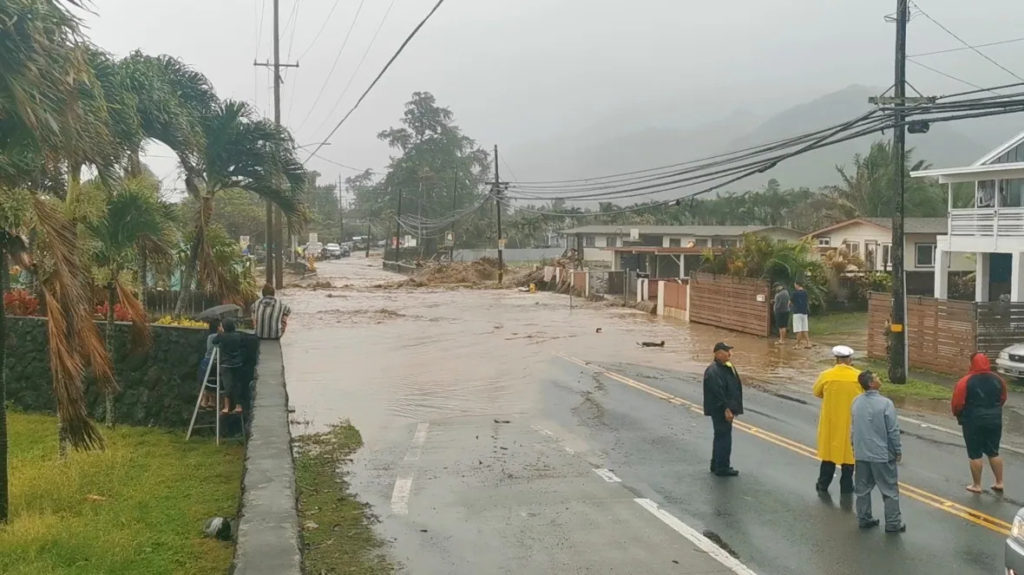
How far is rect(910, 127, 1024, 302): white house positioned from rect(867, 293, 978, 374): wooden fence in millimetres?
7904

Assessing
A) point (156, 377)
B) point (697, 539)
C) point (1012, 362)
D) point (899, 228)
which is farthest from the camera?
point (899, 228)

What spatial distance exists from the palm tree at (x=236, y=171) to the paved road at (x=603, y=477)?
3.00 meters

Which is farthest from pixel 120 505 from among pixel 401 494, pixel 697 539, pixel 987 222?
pixel 987 222

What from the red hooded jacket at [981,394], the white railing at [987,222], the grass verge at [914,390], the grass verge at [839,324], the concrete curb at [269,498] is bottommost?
the grass verge at [914,390]

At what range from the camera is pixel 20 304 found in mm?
17578

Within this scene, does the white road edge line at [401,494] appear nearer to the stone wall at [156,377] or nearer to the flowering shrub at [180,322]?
the stone wall at [156,377]

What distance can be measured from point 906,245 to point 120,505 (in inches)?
1434

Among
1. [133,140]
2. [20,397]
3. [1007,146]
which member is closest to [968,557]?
[133,140]

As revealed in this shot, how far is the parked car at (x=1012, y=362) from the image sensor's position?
18.4 meters

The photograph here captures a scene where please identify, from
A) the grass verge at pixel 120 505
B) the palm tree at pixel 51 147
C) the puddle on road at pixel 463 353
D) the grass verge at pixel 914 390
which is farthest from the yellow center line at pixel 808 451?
the palm tree at pixel 51 147

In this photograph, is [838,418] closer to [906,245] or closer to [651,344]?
[651,344]

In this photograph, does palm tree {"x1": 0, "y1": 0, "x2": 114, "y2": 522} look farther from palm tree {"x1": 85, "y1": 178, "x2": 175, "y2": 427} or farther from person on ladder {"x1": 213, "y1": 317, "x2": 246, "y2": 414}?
palm tree {"x1": 85, "y1": 178, "x2": 175, "y2": 427}

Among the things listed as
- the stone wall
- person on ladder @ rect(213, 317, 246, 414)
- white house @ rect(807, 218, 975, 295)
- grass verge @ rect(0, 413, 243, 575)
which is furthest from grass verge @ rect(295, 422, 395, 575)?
white house @ rect(807, 218, 975, 295)

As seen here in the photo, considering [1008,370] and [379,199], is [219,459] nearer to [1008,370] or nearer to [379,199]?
[1008,370]
